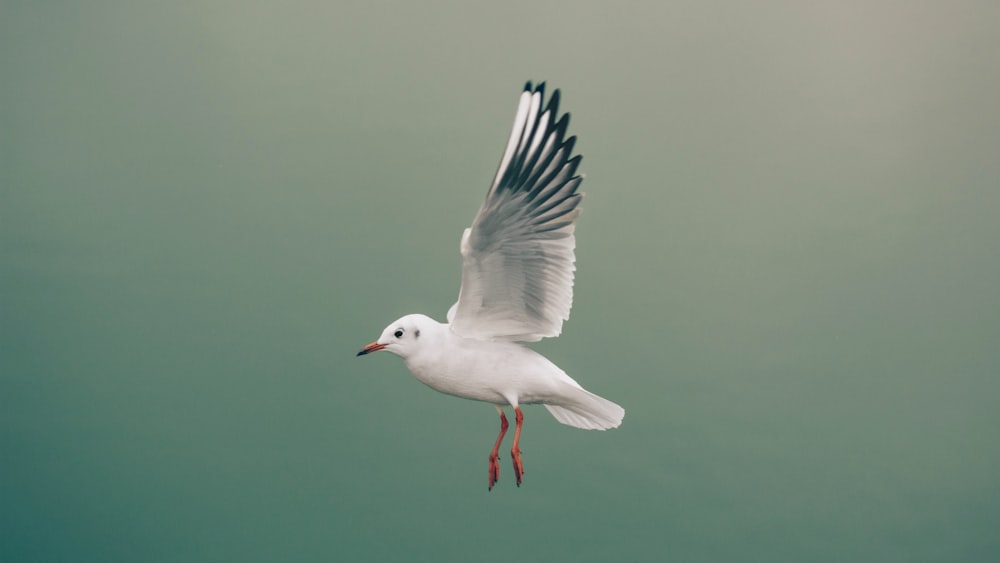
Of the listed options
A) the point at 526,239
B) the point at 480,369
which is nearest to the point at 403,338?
the point at 480,369

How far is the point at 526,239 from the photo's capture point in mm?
2068

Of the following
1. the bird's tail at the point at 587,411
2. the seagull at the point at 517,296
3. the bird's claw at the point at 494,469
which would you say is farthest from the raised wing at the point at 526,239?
the bird's claw at the point at 494,469

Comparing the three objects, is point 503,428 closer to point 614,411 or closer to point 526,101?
point 614,411

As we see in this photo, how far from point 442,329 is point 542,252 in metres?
0.29

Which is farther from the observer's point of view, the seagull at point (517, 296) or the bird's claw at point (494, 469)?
the bird's claw at point (494, 469)

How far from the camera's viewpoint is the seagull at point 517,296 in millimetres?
1949

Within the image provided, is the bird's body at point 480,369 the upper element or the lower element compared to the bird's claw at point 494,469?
upper

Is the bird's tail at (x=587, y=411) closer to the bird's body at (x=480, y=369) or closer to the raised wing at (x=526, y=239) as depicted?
the bird's body at (x=480, y=369)

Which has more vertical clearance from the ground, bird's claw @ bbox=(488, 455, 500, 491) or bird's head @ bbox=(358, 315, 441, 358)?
bird's head @ bbox=(358, 315, 441, 358)

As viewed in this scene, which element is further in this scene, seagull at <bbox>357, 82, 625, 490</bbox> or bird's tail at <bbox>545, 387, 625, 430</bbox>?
bird's tail at <bbox>545, 387, 625, 430</bbox>

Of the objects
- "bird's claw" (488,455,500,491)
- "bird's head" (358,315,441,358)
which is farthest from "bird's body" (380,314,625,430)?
"bird's claw" (488,455,500,491)

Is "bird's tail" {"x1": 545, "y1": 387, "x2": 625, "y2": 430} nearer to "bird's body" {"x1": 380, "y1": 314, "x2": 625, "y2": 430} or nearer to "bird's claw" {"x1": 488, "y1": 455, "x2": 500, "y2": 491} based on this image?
"bird's body" {"x1": 380, "y1": 314, "x2": 625, "y2": 430}

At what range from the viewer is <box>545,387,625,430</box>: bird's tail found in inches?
86.9

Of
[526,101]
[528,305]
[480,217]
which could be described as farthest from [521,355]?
[526,101]
